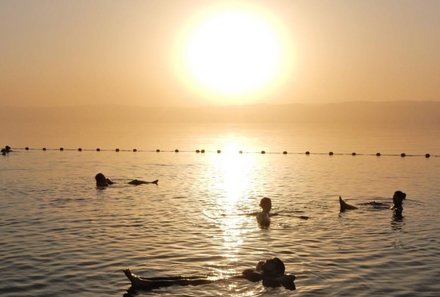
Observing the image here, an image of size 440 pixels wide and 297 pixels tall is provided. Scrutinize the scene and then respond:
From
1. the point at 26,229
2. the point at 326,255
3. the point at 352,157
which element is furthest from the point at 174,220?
the point at 352,157

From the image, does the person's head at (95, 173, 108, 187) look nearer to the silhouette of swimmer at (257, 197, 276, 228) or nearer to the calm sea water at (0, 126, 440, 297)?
the calm sea water at (0, 126, 440, 297)

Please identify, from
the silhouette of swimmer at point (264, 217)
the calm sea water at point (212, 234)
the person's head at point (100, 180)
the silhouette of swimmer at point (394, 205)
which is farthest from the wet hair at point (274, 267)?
the person's head at point (100, 180)

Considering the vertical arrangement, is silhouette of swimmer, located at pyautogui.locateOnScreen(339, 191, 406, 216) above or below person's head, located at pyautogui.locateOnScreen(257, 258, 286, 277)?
above

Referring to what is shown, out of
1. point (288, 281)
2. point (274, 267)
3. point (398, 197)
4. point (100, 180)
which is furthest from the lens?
point (100, 180)

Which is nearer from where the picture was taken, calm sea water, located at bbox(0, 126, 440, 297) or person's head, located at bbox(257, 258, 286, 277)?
person's head, located at bbox(257, 258, 286, 277)

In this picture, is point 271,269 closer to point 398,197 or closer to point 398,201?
point 398,197

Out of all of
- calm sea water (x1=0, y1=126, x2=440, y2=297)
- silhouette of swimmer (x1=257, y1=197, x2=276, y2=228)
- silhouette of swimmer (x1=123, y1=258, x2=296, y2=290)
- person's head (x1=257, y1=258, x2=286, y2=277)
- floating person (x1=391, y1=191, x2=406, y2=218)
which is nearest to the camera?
silhouette of swimmer (x1=123, y1=258, x2=296, y2=290)

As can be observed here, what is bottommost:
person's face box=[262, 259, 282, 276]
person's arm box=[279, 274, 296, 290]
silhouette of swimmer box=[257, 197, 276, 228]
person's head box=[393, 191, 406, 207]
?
person's arm box=[279, 274, 296, 290]

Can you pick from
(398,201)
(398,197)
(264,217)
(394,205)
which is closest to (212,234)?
(264,217)

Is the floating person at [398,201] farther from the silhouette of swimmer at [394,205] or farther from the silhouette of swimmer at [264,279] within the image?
the silhouette of swimmer at [264,279]

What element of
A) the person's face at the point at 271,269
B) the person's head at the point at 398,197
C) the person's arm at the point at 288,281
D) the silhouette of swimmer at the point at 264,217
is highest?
the person's head at the point at 398,197

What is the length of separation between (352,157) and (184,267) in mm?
73073

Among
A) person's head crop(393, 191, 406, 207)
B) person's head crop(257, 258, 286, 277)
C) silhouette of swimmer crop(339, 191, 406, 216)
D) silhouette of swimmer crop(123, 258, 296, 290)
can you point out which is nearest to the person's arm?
silhouette of swimmer crop(123, 258, 296, 290)

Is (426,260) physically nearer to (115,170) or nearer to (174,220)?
(174,220)
